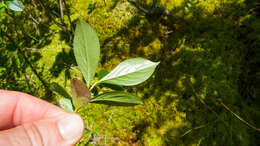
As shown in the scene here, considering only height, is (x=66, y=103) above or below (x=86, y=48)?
below

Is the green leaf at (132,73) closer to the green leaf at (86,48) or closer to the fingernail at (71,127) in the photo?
the green leaf at (86,48)

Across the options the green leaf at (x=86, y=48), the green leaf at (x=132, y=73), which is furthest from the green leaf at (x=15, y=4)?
the green leaf at (x=132, y=73)

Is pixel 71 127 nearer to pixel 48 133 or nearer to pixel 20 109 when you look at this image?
pixel 48 133

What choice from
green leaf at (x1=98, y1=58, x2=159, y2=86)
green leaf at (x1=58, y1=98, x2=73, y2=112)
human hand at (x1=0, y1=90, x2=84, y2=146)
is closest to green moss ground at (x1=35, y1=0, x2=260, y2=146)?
human hand at (x1=0, y1=90, x2=84, y2=146)

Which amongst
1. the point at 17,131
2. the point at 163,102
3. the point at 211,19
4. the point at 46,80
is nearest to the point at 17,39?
the point at 46,80

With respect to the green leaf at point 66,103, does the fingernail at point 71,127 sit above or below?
below

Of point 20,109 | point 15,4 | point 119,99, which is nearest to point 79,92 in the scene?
point 119,99

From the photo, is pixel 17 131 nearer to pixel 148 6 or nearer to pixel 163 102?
pixel 163 102
